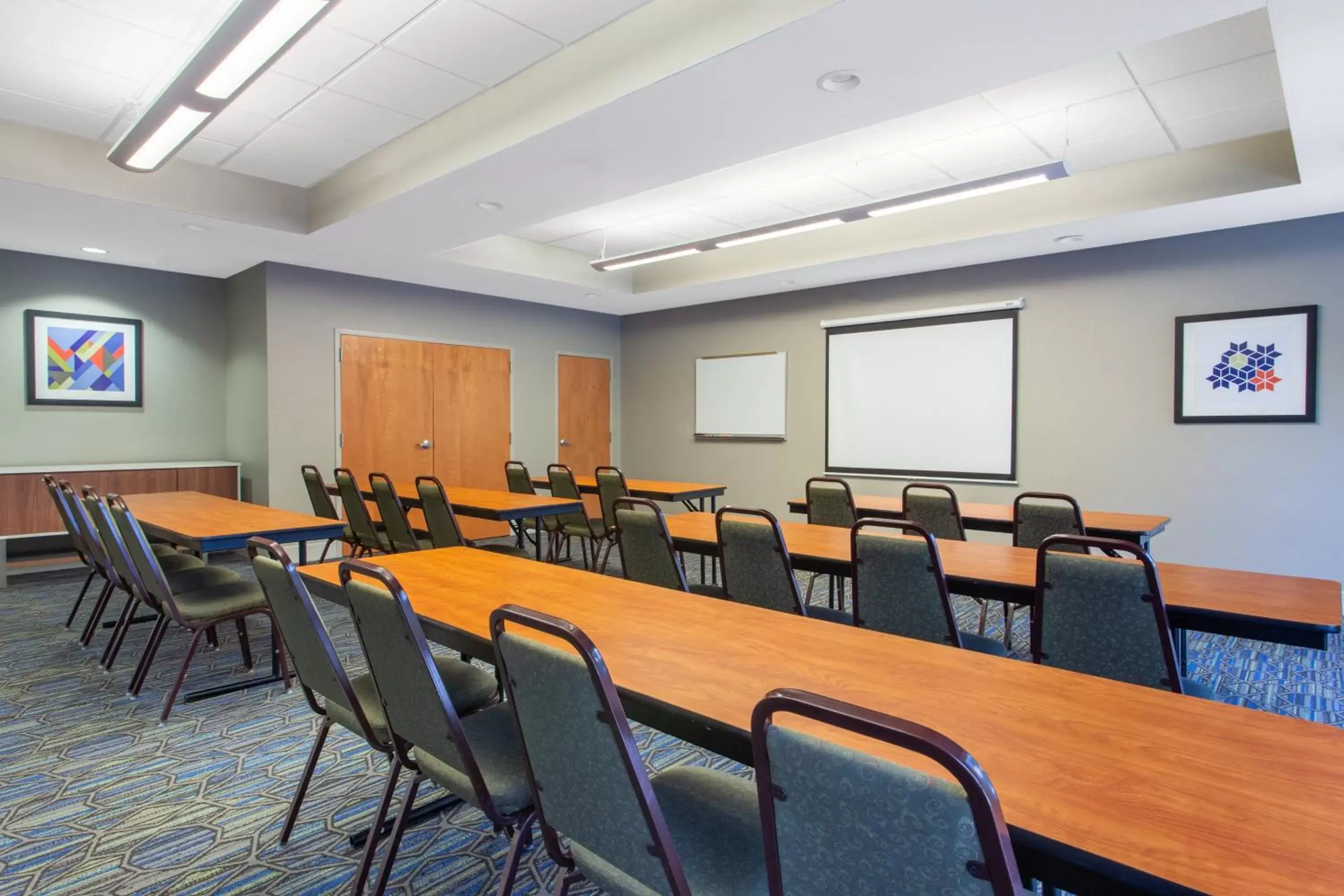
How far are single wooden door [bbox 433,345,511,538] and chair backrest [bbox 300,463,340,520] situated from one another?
1441mm

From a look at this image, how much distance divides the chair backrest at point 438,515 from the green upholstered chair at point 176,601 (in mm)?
1071

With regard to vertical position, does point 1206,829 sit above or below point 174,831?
above

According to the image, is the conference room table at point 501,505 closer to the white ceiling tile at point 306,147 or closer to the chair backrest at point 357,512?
the chair backrest at point 357,512

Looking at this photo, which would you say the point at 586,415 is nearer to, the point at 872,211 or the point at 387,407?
the point at 387,407

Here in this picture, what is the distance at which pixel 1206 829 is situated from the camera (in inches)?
32.6

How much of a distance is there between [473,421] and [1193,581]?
621 cm

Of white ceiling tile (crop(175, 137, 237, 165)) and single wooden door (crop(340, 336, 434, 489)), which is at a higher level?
white ceiling tile (crop(175, 137, 237, 165))

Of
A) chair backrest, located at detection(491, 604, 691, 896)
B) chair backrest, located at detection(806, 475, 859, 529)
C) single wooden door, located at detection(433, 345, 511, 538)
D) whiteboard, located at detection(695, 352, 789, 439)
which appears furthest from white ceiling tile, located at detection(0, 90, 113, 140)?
whiteboard, located at detection(695, 352, 789, 439)

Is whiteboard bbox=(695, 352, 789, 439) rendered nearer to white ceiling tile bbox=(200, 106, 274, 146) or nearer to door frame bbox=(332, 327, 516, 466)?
door frame bbox=(332, 327, 516, 466)

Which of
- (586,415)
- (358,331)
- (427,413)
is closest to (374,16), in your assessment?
(358,331)

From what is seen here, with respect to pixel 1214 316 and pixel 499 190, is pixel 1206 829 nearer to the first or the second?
pixel 499 190

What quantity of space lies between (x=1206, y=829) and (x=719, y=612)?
112 centimetres

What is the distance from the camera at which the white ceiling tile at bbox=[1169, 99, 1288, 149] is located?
3.65 metres

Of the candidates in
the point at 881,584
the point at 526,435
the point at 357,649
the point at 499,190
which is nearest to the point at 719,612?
the point at 881,584
